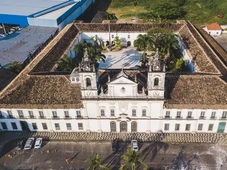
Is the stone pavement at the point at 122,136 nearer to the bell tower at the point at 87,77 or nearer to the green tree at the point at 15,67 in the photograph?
the bell tower at the point at 87,77

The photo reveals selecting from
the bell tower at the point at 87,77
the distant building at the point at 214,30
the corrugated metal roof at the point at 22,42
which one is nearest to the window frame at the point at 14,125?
the bell tower at the point at 87,77

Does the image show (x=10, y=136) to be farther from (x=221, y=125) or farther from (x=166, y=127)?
(x=221, y=125)

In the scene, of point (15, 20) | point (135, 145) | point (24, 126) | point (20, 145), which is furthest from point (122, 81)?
point (15, 20)

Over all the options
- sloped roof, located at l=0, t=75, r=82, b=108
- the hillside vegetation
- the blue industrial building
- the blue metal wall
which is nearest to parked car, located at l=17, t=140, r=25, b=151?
sloped roof, located at l=0, t=75, r=82, b=108

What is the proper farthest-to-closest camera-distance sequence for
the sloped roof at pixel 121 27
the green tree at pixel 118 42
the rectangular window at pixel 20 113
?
the sloped roof at pixel 121 27 → the green tree at pixel 118 42 → the rectangular window at pixel 20 113

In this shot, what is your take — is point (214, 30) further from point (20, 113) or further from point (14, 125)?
point (14, 125)

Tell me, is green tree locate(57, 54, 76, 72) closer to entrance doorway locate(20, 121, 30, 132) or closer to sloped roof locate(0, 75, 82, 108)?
sloped roof locate(0, 75, 82, 108)

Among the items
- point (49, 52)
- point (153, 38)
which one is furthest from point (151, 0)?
point (49, 52)
